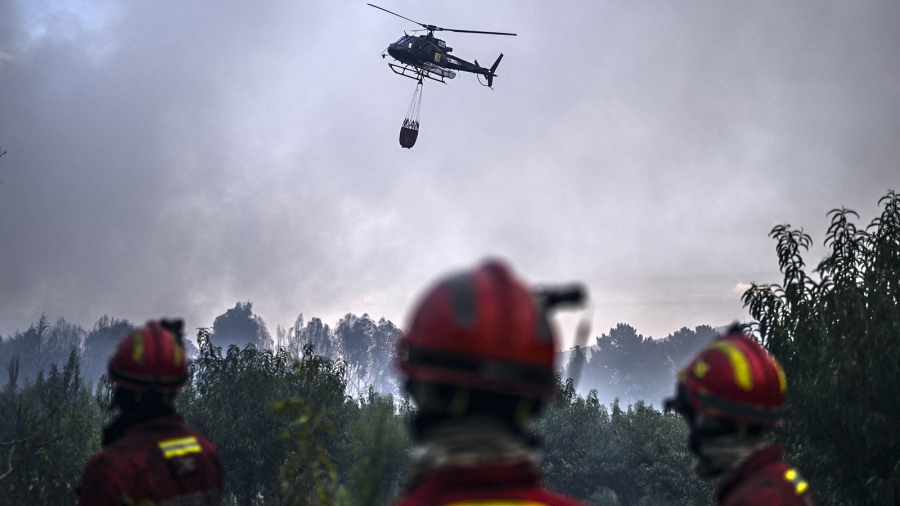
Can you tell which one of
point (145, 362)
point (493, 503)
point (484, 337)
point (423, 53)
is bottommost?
point (493, 503)

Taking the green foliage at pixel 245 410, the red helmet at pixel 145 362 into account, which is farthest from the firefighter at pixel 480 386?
the green foliage at pixel 245 410

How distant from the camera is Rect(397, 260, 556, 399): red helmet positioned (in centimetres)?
237

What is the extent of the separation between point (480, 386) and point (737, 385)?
2.50 meters

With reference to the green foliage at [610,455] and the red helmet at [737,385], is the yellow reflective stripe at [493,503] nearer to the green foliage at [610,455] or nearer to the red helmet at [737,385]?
the red helmet at [737,385]

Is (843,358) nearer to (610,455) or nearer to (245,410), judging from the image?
(245,410)

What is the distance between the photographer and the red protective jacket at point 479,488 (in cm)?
232

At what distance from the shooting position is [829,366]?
46.0ft

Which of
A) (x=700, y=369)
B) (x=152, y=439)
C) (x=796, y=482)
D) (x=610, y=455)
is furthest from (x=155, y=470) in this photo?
(x=610, y=455)

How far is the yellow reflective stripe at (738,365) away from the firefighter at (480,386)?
227cm

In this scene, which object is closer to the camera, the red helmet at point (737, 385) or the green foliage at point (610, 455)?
the red helmet at point (737, 385)

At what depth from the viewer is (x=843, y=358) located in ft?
45.7

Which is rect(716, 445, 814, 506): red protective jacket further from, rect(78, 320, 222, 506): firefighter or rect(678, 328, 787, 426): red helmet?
rect(78, 320, 222, 506): firefighter

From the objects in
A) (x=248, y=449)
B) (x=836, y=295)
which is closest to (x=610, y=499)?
(x=248, y=449)

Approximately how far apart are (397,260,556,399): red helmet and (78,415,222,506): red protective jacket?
110 inches
